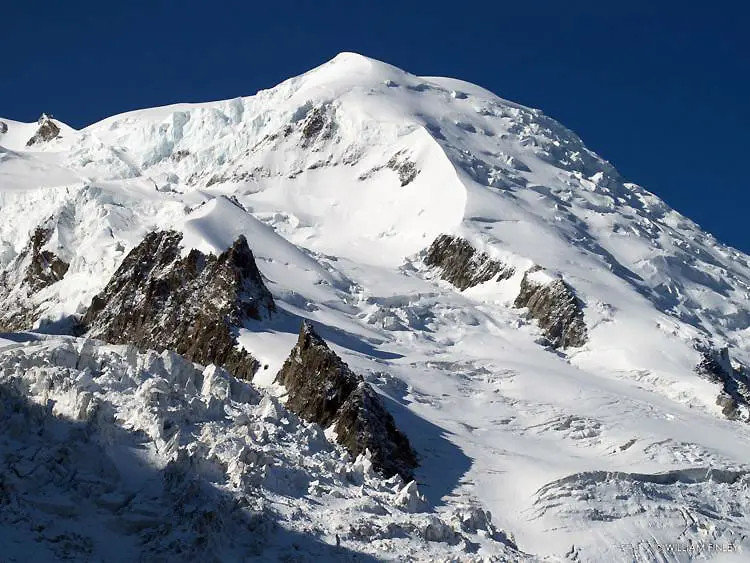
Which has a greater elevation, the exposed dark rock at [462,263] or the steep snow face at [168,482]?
the exposed dark rock at [462,263]

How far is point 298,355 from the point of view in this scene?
85500 mm

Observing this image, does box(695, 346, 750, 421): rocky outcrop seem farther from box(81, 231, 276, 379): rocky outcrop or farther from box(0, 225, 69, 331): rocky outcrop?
box(0, 225, 69, 331): rocky outcrop

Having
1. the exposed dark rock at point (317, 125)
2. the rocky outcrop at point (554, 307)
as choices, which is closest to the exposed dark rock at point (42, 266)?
the rocky outcrop at point (554, 307)

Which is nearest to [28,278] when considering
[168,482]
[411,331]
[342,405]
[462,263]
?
[411,331]

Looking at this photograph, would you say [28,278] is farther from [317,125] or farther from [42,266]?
[317,125]

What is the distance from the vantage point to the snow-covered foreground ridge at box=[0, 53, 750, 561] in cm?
5769

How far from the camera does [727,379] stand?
110 meters

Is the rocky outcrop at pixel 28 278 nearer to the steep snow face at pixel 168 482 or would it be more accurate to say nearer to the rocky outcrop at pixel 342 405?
the rocky outcrop at pixel 342 405

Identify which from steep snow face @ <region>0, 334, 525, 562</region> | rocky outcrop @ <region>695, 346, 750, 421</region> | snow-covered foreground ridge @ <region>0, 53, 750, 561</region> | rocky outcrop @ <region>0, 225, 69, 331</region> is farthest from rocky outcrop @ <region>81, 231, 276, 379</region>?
rocky outcrop @ <region>695, 346, 750, 421</region>

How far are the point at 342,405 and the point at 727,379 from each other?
43.7 m

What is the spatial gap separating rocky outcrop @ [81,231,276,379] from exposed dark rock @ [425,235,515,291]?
111 feet

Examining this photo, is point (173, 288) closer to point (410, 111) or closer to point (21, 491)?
point (21, 491)

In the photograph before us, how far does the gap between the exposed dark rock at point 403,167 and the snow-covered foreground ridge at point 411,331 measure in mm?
427

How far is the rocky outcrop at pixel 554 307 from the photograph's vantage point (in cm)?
11725
